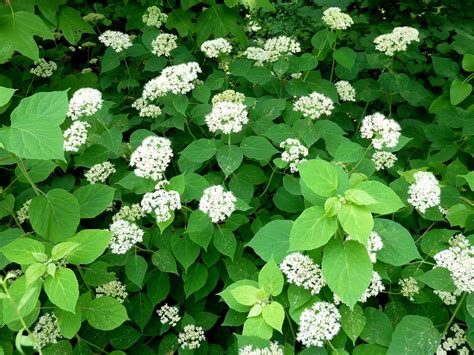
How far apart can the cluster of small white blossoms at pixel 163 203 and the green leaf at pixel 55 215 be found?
35cm

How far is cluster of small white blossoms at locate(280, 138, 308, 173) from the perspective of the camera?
8.23ft

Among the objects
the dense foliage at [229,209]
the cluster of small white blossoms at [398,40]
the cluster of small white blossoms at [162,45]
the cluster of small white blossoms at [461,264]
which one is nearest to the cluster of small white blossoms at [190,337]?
the dense foliage at [229,209]

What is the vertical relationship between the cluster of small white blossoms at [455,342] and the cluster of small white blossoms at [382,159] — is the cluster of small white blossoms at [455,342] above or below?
below

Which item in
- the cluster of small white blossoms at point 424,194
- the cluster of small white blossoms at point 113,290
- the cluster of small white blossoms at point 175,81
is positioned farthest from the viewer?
the cluster of small white blossoms at point 175,81

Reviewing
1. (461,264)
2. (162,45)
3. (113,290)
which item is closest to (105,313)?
(113,290)

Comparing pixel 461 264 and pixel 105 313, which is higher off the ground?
pixel 461 264

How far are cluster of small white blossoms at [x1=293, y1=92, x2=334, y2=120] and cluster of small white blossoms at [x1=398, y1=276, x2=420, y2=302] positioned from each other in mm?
1092

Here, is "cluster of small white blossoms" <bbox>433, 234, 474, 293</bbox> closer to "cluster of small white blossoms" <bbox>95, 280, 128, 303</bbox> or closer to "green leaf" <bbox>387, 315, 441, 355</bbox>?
"green leaf" <bbox>387, 315, 441, 355</bbox>

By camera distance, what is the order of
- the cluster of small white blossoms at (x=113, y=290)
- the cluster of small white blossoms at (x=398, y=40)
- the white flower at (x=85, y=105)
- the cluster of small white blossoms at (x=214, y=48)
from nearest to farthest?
the cluster of small white blossoms at (x=113, y=290) < the white flower at (x=85, y=105) < the cluster of small white blossoms at (x=214, y=48) < the cluster of small white blossoms at (x=398, y=40)

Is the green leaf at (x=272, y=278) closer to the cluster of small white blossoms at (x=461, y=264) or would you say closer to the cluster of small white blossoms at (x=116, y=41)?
the cluster of small white blossoms at (x=461, y=264)

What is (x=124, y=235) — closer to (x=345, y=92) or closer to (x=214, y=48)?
(x=214, y=48)

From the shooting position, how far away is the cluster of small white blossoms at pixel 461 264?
1938 mm

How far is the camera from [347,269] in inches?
70.7

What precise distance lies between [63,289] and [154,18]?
2.58m
